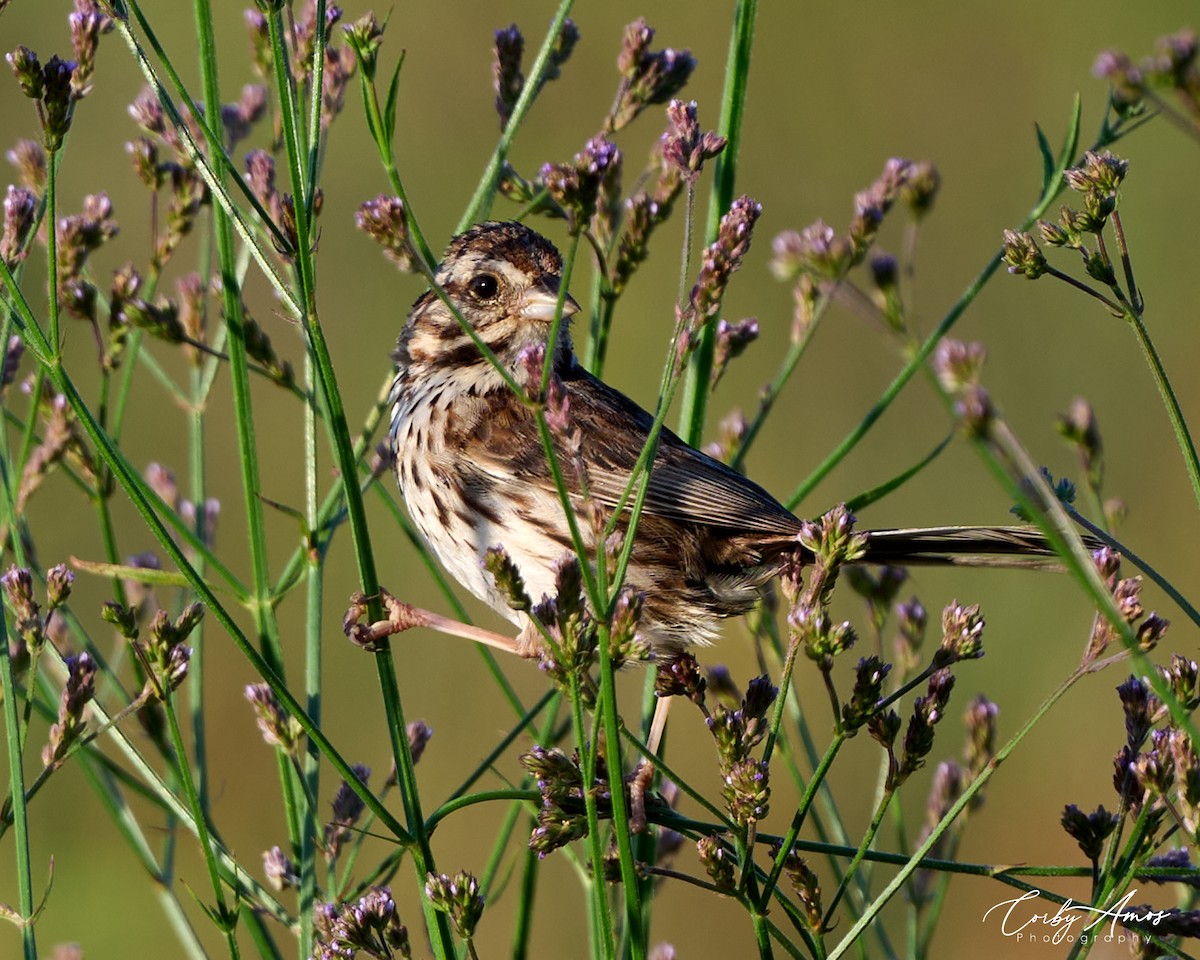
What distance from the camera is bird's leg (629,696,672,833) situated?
260cm

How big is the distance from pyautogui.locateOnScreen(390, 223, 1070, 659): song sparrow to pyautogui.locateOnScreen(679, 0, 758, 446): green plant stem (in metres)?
0.08

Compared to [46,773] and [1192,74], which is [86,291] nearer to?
[46,773]

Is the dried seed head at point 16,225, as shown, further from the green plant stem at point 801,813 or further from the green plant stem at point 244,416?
the green plant stem at point 801,813

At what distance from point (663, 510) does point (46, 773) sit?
165 cm

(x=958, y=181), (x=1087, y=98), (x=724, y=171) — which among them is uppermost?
(x=1087, y=98)

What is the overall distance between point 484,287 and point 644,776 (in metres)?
1.41

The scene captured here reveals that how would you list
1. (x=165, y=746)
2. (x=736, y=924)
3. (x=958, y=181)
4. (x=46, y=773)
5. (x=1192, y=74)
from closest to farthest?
1. (x=1192, y=74)
2. (x=46, y=773)
3. (x=165, y=746)
4. (x=736, y=924)
5. (x=958, y=181)

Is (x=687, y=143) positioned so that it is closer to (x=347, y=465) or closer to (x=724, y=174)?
(x=347, y=465)

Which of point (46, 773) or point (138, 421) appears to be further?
point (138, 421)

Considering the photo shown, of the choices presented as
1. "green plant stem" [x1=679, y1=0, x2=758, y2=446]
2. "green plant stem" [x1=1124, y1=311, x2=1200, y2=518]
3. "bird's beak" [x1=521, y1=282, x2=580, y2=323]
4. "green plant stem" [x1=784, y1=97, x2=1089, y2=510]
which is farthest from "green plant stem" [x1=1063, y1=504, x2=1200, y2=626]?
"bird's beak" [x1=521, y1=282, x2=580, y2=323]

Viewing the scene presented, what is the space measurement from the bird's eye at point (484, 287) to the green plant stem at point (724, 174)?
0.86 m

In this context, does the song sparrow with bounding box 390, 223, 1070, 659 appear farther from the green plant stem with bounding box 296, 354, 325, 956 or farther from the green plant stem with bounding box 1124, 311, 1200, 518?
the green plant stem with bounding box 1124, 311, 1200, 518

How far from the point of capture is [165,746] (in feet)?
9.01

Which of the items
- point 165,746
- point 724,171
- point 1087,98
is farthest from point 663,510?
point 1087,98
